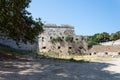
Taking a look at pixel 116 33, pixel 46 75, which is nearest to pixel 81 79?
pixel 46 75

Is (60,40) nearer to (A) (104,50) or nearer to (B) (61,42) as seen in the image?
(B) (61,42)

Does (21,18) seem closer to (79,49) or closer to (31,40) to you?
(31,40)

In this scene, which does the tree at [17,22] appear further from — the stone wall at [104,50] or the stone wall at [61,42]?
the stone wall at [104,50]

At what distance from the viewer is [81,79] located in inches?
479

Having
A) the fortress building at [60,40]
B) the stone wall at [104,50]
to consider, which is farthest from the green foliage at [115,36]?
the fortress building at [60,40]

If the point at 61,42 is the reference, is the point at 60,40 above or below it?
above

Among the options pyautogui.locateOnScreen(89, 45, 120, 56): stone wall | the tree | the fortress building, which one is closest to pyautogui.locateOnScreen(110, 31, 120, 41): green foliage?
pyautogui.locateOnScreen(89, 45, 120, 56): stone wall

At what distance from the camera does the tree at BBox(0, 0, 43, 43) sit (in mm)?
15445

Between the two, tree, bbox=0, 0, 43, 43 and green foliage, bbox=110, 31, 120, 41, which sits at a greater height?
green foliage, bbox=110, 31, 120, 41

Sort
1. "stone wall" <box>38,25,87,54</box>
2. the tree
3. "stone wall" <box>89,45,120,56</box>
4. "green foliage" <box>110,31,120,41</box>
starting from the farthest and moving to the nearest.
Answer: "green foliage" <box>110,31,120,41</box> → "stone wall" <box>89,45,120,56</box> → "stone wall" <box>38,25,87,54</box> → the tree

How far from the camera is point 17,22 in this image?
16.5m

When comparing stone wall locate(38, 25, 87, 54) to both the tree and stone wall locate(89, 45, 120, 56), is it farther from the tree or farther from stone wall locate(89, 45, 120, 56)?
the tree

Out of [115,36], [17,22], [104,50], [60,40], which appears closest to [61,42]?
[60,40]

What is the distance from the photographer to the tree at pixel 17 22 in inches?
608
